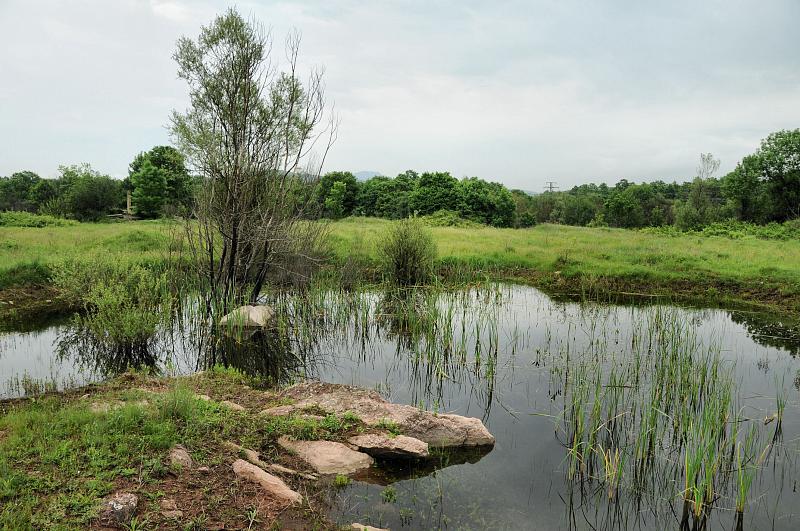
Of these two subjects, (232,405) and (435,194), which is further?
(435,194)

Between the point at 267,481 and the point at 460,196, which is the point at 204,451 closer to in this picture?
the point at 267,481

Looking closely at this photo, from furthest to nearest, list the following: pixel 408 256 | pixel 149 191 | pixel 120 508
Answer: pixel 149 191, pixel 408 256, pixel 120 508

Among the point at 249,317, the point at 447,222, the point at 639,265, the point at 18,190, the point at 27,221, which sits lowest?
the point at 249,317

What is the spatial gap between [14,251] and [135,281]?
Result: 862 cm

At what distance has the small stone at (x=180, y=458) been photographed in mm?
5047

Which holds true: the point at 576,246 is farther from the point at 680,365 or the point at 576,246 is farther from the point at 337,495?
the point at 337,495

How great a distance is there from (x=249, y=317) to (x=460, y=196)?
45.6m

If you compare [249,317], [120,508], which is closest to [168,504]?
[120,508]

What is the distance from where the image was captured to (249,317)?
39.2 ft

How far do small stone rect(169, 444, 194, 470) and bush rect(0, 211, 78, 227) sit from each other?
3267 centimetres

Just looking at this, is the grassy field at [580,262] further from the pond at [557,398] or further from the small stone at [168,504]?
the small stone at [168,504]

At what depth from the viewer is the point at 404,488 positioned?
5.73m

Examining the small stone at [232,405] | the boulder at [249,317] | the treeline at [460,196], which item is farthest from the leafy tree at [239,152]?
the treeline at [460,196]

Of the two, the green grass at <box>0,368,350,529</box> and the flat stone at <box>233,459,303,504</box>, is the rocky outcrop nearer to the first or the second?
the green grass at <box>0,368,350,529</box>
